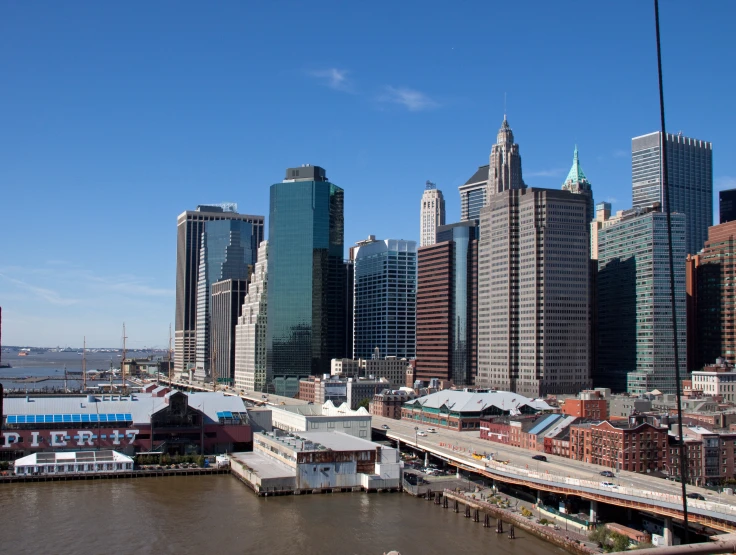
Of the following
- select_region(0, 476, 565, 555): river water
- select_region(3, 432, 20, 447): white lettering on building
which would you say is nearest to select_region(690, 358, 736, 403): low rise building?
select_region(0, 476, 565, 555): river water

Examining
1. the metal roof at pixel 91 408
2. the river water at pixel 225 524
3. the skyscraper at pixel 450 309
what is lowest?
the river water at pixel 225 524

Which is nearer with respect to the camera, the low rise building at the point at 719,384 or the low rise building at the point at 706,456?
the low rise building at the point at 706,456

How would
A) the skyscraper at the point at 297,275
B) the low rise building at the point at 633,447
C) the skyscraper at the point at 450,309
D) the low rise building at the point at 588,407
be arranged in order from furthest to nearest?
1. the skyscraper at the point at 297,275
2. the skyscraper at the point at 450,309
3. the low rise building at the point at 588,407
4. the low rise building at the point at 633,447

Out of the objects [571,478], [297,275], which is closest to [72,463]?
[571,478]

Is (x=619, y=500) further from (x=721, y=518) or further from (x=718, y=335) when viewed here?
(x=718, y=335)

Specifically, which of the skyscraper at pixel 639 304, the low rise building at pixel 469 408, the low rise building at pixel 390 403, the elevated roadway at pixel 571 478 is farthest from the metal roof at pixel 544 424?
the skyscraper at pixel 639 304

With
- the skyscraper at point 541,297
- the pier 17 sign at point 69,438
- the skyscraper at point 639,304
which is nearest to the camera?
the pier 17 sign at point 69,438

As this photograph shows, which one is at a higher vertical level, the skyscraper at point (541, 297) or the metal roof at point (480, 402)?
the skyscraper at point (541, 297)

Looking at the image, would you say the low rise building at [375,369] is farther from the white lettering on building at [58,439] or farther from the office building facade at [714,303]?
the white lettering on building at [58,439]
